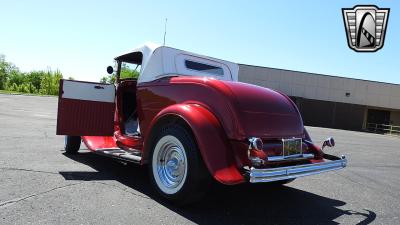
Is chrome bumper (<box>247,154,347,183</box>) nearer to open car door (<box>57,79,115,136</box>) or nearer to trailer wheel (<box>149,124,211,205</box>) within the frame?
trailer wheel (<box>149,124,211,205</box>)

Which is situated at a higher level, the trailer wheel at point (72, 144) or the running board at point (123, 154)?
the running board at point (123, 154)

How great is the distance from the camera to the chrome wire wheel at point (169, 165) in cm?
492

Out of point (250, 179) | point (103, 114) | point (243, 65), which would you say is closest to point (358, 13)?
point (103, 114)

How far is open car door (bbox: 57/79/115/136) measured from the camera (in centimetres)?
682

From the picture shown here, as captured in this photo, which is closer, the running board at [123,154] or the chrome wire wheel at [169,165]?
the chrome wire wheel at [169,165]

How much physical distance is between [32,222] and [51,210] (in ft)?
1.33

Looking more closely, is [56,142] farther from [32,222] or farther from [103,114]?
[32,222]

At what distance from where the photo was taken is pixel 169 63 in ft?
21.1

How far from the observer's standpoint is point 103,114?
23.5 ft

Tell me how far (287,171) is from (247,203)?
101cm

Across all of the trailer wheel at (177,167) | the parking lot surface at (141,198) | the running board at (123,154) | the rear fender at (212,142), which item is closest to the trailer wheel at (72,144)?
the parking lot surface at (141,198)

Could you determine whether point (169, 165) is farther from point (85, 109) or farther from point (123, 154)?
point (85, 109)
